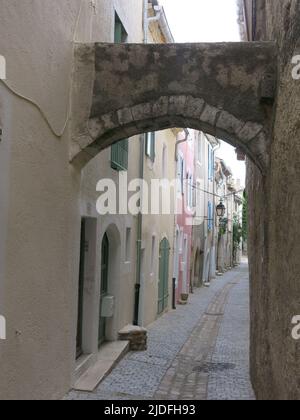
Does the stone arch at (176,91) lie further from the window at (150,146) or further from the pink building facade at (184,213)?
the pink building facade at (184,213)

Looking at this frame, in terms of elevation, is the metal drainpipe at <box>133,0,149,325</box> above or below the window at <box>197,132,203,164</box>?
below

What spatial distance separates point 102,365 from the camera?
7523mm

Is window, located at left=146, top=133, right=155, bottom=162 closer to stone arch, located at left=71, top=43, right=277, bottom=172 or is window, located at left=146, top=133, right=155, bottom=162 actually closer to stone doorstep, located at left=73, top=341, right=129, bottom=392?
stone doorstep, located at left=73, top=341, right=129, bottom=392

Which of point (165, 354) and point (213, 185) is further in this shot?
point (213, 185)

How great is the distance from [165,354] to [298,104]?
611 cm

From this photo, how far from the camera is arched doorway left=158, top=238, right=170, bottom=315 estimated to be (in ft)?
47.7

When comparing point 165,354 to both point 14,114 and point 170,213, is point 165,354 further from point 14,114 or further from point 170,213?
point 170,213

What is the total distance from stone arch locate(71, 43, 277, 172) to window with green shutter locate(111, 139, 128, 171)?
8.25 ft

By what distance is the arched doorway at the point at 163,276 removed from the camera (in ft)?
47.7

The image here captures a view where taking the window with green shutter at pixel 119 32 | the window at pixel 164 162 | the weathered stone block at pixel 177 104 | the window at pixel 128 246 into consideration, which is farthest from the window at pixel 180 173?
the weathered stone block at pixel 177 104

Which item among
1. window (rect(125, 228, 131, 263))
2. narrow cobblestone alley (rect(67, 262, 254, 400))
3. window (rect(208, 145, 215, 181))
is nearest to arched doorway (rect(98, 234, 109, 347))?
narrow cobblestone alley (rect(67, 262, 254, 400))

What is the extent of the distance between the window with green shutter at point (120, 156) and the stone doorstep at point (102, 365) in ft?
9.41

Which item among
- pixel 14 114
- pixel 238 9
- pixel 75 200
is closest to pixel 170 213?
pixel 238 9
